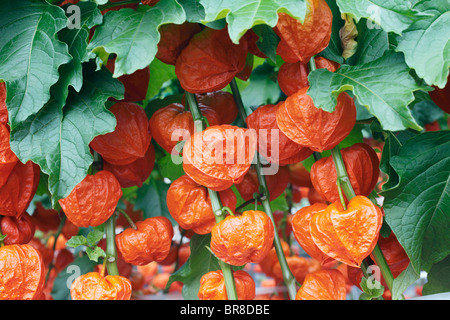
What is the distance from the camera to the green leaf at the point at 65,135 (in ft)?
1.95

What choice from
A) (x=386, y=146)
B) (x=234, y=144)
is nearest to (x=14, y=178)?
(x=234, y=144)

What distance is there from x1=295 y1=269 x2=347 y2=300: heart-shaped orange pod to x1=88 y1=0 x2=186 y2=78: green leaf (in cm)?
37

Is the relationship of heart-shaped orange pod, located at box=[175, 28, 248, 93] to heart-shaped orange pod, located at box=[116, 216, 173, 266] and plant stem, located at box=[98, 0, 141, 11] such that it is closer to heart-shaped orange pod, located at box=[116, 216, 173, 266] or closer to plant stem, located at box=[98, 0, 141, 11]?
plant stem, located at box=[98, 0, 141, 11]

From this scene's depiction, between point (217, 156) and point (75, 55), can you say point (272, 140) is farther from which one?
point (75, 55)

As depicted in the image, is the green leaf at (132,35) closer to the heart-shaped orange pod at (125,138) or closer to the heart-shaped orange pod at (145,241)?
the heart-shaped orange pod at (125,138)

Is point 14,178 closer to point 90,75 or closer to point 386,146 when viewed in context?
point 90,75

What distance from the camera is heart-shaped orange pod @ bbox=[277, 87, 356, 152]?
60 cm

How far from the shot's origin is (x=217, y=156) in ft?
1.98

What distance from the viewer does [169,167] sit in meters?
1.02

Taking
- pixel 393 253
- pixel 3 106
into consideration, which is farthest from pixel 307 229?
pixel 3 106

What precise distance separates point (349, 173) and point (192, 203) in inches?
9.0

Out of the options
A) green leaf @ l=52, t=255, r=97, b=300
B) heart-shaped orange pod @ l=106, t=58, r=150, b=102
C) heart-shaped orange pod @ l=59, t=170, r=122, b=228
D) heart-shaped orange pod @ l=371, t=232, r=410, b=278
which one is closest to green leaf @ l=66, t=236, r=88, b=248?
heart-shaped orange pod @ l=59, t=170, r=122, b=228

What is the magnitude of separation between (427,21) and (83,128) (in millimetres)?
455

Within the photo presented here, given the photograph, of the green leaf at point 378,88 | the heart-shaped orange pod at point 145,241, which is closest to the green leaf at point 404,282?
the green leaf at point 378,88
